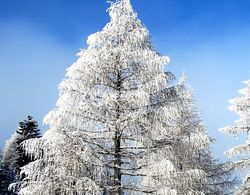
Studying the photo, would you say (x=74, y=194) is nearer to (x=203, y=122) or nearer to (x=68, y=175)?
(x=68, y=175)

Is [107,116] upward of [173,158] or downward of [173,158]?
upward

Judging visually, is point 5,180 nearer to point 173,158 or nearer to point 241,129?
point 241,129

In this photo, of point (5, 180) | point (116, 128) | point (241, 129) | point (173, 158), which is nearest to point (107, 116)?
point (116, 128)

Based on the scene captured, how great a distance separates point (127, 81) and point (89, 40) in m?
2.03

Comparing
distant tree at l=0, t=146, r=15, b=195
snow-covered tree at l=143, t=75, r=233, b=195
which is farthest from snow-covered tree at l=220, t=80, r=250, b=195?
distant tree at l=0, t=146, r=15, b=195

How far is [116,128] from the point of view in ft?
52.2

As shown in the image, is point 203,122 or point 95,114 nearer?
point 95,114

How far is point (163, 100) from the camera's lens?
1608 centimetres

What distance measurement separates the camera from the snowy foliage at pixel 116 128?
14.9 meters

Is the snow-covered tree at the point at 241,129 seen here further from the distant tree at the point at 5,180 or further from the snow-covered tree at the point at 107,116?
the distant tree at the point at 5,180

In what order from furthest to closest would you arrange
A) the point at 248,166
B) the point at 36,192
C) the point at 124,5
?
the point at 248,166
the point at 124,5
the point at 36,192

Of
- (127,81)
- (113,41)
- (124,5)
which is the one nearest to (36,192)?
(127,81)

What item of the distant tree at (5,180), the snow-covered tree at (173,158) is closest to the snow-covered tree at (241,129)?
the snow-covered tree at (173,158)

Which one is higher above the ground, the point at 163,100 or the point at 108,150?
the point at 163,100
